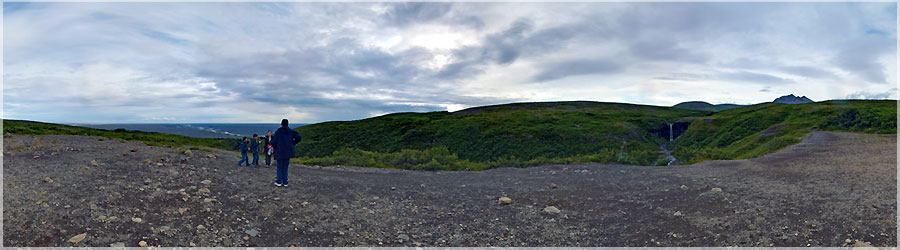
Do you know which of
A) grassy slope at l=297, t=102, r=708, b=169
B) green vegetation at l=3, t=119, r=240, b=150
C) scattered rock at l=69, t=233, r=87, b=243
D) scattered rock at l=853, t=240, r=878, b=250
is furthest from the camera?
grassy slope at l=297, t=102, r=708, b=169

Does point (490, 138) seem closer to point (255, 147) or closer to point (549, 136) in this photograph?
point (549, 136)

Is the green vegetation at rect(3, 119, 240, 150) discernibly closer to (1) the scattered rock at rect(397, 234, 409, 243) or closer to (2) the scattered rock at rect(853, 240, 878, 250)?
(1) the scattered rock at rect(397, 234, 409, 243)

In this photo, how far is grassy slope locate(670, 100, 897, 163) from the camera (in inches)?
1168

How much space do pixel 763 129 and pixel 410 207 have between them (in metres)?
→ 51.8

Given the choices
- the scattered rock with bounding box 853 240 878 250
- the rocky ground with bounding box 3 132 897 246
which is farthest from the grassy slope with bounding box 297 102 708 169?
the scattered rock with bounding box 853 240 878 250

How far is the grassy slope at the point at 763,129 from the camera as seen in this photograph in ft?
97.3

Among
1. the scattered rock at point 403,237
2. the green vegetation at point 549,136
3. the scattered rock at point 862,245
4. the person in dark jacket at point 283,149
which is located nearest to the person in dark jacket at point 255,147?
the person in dark jacket at point 283,149

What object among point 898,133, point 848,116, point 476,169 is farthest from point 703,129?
point 476,169

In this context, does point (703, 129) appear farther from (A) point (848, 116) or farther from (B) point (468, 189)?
(B) point (468, 189)

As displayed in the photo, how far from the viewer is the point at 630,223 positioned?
10547mm

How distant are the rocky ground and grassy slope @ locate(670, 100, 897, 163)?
13.5m

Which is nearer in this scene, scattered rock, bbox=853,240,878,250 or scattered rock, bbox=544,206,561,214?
scattered rock, bbox=853,240,878,250

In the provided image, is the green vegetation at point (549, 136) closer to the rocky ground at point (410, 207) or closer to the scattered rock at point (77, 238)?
the rocky ground at point (410, 207)

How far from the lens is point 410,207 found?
484 inches
